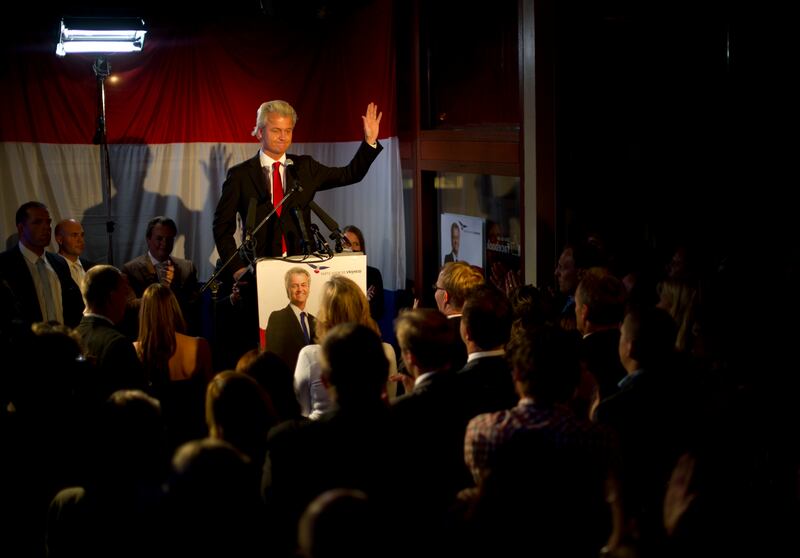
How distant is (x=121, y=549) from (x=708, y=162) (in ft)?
14.0

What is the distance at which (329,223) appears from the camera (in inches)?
182

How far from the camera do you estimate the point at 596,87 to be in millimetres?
5219

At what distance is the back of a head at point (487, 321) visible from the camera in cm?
310

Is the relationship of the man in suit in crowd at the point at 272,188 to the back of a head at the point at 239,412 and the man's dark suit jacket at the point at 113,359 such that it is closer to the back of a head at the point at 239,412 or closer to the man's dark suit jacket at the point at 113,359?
the man's dark suit jacket at the point at 113,359

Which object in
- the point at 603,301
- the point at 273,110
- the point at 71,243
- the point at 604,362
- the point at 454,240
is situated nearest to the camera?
the point at 604,362

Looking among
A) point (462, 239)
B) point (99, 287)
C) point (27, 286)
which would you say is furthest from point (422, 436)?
point (462, 239)

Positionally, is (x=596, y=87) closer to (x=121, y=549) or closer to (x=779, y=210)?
(x=779, y=210)

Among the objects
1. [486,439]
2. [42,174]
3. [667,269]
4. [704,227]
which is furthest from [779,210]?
[42,174]

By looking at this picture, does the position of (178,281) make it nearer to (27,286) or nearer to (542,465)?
(27,286)

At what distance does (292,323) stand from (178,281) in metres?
1.73

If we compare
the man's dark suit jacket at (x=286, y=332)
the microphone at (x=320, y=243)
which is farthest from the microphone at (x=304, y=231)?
the man's dark suit jacket at (x=286, y=332)

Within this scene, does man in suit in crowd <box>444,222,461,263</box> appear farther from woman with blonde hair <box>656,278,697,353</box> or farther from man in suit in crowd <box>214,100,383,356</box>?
woman with blonde hair <box>656,278,697,353</box>

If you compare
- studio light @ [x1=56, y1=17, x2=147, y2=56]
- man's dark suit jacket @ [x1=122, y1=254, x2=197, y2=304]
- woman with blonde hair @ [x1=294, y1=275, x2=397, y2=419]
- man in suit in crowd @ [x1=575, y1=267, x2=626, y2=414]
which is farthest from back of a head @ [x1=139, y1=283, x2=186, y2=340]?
studio light @ [x1=56, y1=17, x2=147, y2=56]

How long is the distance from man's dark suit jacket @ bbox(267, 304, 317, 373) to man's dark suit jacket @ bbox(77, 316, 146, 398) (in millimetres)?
952
